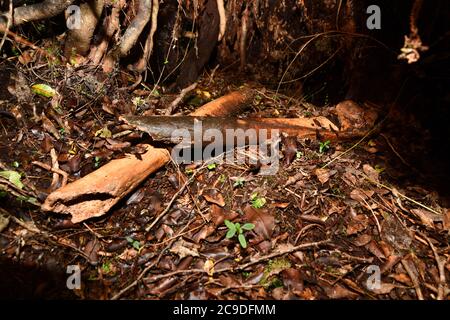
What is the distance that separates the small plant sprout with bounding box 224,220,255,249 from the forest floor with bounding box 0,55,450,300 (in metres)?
0.05

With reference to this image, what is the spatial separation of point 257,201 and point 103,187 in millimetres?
1273

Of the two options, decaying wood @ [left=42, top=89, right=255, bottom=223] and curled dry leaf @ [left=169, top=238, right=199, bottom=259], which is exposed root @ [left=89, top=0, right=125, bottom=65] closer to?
decaying wood @ [left=42, top=89, right=255, bottom=223]

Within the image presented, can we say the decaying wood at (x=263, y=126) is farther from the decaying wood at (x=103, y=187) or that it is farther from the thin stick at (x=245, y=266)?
the thin stick at (x=245, y=266)

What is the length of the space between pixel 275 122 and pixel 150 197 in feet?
4.91

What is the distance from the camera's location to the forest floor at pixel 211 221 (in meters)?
2.14

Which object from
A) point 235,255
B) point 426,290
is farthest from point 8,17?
point 426,290

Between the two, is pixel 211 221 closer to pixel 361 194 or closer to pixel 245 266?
pixel 245 266

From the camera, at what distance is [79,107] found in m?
3.05

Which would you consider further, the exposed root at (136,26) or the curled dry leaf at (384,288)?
the exposed root at (136,26)

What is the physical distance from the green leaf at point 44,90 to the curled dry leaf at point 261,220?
2312 mm

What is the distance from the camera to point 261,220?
2412mm

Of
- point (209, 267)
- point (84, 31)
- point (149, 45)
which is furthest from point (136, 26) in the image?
point (209, 267)

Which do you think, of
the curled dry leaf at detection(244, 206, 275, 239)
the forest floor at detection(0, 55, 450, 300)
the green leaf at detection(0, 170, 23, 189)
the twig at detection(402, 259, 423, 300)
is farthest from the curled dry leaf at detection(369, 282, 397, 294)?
the green leaf at detection(0, 170, 23, 189)

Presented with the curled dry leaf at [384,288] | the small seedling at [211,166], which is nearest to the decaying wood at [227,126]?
the small seedling at [211,166]
